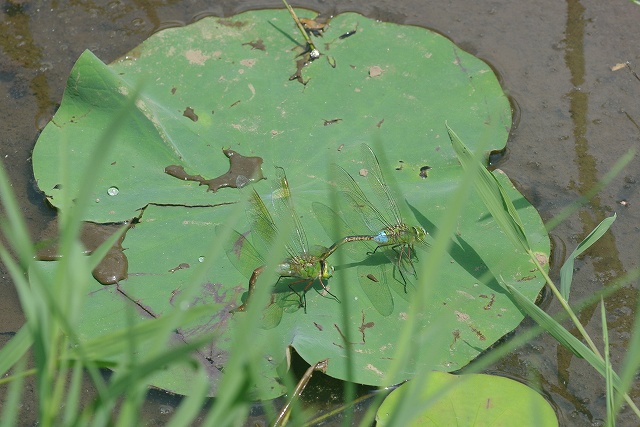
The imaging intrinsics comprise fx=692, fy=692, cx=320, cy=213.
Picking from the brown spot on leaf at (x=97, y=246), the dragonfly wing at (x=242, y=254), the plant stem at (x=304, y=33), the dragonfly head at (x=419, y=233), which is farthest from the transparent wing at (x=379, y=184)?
the brown spot on leaf at (x=97, y=246)

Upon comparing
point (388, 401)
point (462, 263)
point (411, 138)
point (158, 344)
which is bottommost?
point (388, 401)

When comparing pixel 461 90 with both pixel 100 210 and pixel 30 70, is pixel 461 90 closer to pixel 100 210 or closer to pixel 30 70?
pixel 100 210

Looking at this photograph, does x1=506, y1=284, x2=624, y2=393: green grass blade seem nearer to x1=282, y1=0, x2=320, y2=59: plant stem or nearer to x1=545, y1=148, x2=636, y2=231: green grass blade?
x1=545, y1=148, x2=636, y2=231: green grass blade

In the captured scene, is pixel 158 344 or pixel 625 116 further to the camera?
pixel 625 116

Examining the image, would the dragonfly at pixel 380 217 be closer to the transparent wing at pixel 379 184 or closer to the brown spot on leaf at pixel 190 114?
the transparent wing at pixel 379 184

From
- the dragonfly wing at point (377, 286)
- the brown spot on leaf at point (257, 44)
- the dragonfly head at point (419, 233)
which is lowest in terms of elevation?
the dragonfly wing at point (377, 286)

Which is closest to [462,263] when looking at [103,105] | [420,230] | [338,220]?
[420,230]

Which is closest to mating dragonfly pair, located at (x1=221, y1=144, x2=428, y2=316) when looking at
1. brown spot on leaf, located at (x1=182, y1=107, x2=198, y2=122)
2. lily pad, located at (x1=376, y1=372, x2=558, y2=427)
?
lily pad, located at (x1=376, y1=372, x2=558, y2=427)

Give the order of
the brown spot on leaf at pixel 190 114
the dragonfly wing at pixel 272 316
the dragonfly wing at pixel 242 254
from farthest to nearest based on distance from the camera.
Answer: the brown spot on leaf at pixel 190 114, the dragonfly wing at pixel 242 254, the dragonfly wing at pixel 272 316
